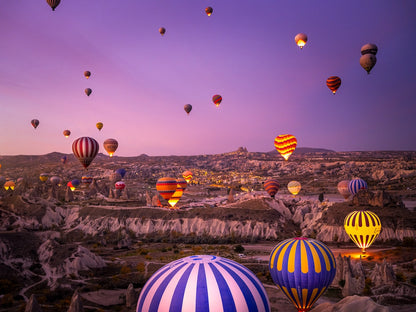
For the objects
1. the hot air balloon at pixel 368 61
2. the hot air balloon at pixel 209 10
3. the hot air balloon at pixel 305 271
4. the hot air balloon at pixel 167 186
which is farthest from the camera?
the hot air balloon at pixel 209 10

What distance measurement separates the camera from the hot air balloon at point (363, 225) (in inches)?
1332

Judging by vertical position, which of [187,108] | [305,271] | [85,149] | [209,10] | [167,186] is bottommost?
[305,271]

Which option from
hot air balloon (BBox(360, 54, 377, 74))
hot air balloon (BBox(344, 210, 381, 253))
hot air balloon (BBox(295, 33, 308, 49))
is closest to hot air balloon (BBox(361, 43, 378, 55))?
hot air balloon (BBox(360, 54, 377, 74))

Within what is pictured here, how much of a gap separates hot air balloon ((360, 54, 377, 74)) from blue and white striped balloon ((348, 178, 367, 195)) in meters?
23.2

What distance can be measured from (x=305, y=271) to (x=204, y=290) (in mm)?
11446

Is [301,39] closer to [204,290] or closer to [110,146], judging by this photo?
[110,146]

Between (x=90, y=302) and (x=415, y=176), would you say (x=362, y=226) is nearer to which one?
(x=90, y=302)

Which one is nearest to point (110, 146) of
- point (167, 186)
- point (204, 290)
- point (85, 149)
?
point (85, 149)

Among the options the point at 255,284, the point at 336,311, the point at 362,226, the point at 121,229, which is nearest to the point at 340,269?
the point at 362,226

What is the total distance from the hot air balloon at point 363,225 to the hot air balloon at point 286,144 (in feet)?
66.6

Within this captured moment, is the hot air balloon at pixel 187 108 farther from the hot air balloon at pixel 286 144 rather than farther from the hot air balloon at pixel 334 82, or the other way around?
the hot air balloon at pixel 334 82

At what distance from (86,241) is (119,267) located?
828 inches

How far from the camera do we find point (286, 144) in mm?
54500

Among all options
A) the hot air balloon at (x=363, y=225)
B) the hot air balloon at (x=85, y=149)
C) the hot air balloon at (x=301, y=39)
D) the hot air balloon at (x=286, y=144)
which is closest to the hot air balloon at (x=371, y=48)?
the hot air balloon at (x=301, y=39)
